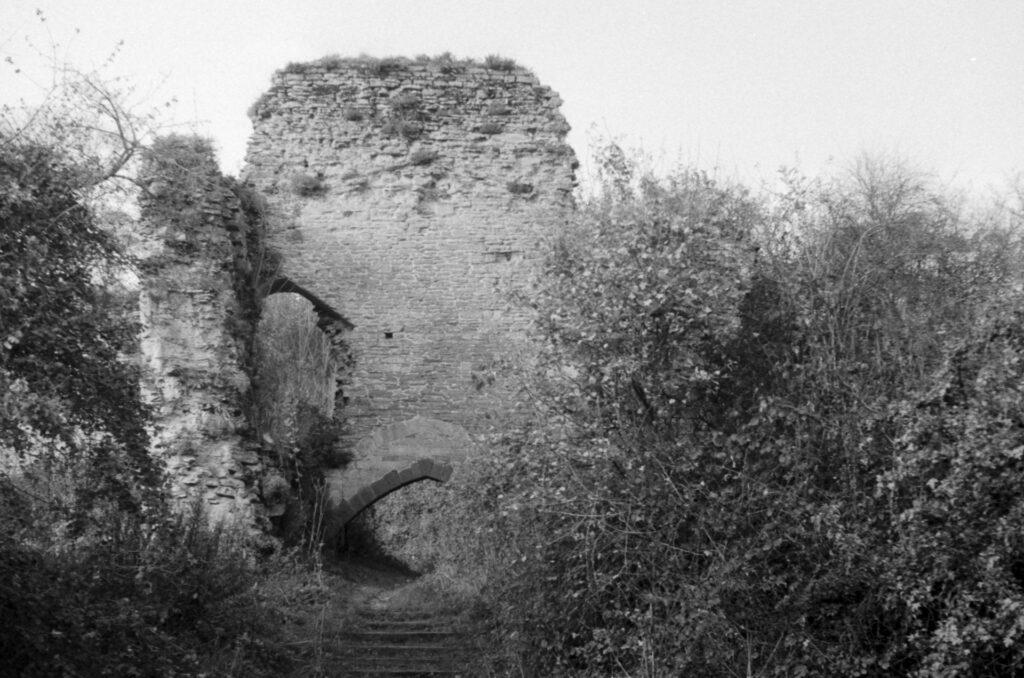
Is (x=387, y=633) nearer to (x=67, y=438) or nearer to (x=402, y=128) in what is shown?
(x=67, y=438)

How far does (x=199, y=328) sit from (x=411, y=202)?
4.05m

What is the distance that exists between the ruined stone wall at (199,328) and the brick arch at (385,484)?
211cm

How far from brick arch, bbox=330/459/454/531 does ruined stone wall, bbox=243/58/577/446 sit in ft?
2.12

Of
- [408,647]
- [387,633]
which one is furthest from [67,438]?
[387,633]

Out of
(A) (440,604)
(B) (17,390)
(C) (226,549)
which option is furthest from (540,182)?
(B) (17,390)

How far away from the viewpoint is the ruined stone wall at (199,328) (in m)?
11.0

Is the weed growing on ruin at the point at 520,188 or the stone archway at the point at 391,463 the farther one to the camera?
the weed growing on ruin at the point at 520,188

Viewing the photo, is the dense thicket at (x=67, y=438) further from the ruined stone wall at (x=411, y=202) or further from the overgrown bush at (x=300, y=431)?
the ruined stone wall at (x=411, y=202)

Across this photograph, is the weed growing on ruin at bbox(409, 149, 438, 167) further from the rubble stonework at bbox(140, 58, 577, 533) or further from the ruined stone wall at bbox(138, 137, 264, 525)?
the ruined stone wall at bbox(138, 137, 264, 525)

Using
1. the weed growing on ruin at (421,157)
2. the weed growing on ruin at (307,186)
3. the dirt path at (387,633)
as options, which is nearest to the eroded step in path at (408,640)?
the dirt path at (387,633)

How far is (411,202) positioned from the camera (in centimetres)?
1470

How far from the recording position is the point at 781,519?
23.3 ft

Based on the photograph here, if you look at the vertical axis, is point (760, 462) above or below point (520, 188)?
below

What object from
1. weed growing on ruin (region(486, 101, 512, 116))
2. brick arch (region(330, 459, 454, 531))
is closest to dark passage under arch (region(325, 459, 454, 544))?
brick arch (region(330, 459, 454, 531))
